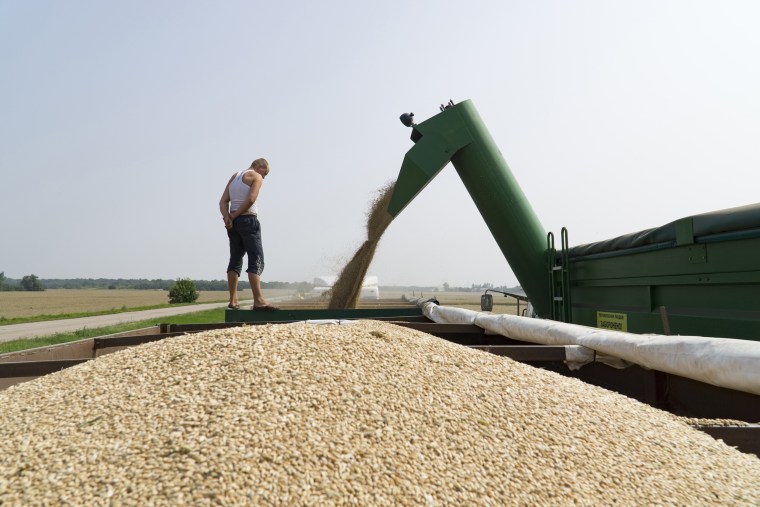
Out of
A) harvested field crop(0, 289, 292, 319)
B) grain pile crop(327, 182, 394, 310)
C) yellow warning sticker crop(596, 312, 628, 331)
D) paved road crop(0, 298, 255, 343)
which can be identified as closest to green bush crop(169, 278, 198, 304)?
harvested field crop(0, 289, 292, 319)

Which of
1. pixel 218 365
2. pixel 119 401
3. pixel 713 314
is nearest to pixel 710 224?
pixel 713 314

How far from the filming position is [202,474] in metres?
1.47

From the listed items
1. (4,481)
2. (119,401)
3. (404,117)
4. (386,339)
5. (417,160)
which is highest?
(404,117)

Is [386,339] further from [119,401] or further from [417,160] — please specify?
[417,160]

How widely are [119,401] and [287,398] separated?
2.22 ft

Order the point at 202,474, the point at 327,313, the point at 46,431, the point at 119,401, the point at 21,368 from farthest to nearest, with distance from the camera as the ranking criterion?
the point at 327,313, the point at 21,368, the point at 119,401, the point at 46,431, the point at 202,474

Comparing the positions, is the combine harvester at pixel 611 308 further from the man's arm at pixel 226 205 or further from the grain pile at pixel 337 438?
the man's arm at pixel 226 205

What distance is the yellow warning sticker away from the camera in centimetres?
375

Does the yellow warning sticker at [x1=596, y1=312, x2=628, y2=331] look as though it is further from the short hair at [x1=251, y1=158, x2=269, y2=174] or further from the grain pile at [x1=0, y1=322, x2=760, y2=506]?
the short hair at [x1=251, y1=158, x2=269, y2=174]

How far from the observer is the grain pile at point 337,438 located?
1487mm

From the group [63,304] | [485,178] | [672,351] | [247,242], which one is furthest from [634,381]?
[63,304]

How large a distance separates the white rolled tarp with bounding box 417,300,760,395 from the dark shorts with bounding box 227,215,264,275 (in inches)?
100

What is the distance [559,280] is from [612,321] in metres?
0.97

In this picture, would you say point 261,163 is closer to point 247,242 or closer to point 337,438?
point 247,242
